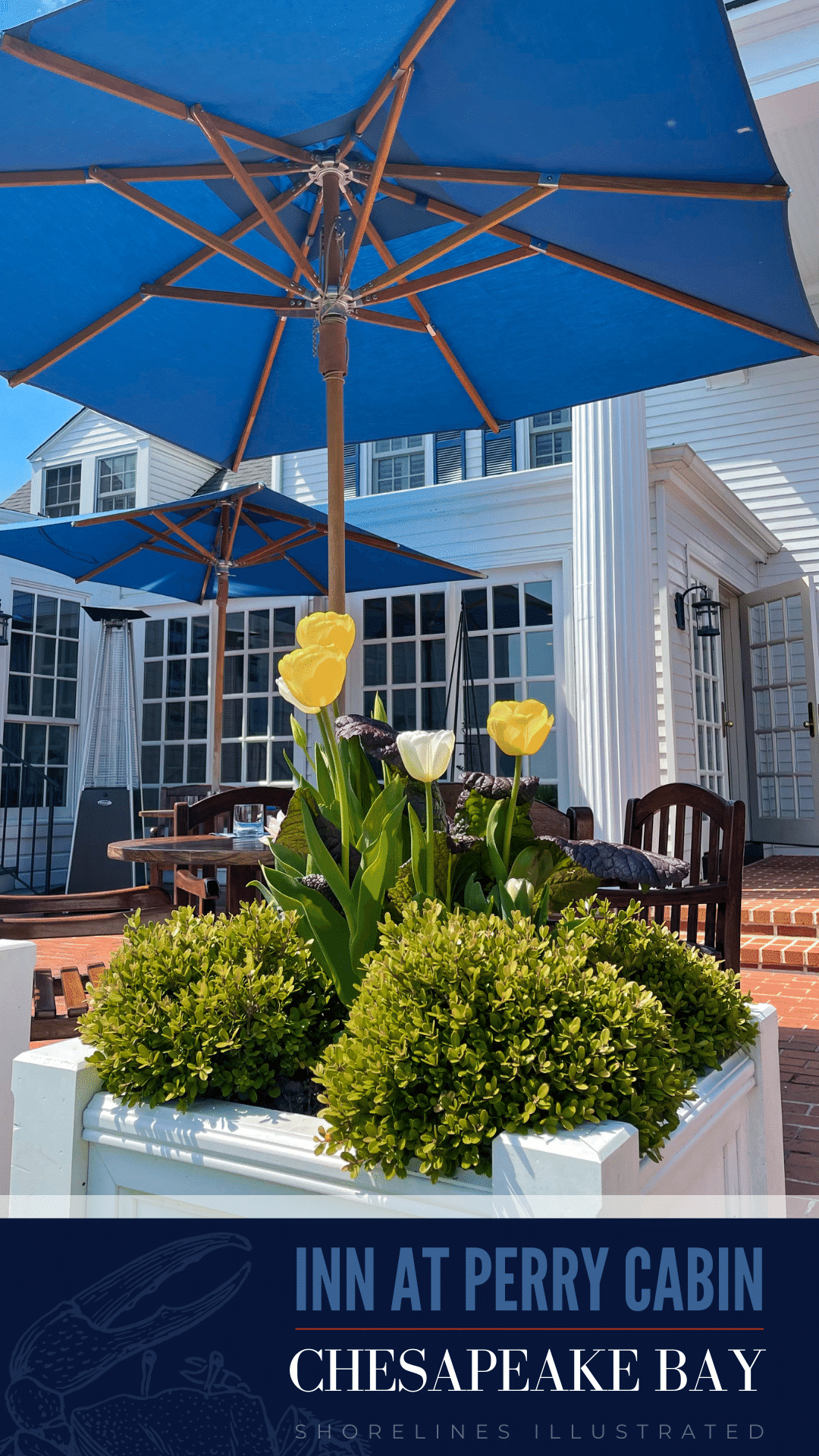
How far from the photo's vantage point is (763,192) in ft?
7.52

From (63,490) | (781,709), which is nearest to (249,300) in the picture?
(781,709)

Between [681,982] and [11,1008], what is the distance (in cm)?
100

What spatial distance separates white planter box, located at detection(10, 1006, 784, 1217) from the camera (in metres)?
0.80

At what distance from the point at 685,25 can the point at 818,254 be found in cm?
732

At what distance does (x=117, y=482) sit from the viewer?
31.3 ft

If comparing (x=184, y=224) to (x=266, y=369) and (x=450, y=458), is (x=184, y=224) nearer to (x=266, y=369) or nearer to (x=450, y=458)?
(x=266, y=369)

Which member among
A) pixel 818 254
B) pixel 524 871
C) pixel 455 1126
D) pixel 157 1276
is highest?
pixel 818 254

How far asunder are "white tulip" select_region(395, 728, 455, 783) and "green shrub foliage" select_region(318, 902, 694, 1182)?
19 cm

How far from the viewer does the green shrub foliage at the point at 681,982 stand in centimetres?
116

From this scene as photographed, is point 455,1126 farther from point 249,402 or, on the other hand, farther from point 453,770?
point 453,770

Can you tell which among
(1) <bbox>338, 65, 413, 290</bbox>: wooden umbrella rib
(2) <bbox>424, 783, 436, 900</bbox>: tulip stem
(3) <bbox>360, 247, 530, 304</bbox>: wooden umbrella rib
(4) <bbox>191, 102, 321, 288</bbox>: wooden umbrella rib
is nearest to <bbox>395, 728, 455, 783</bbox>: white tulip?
(2) <bbox>424, 783, 436, 900</bbox>: tulip stem

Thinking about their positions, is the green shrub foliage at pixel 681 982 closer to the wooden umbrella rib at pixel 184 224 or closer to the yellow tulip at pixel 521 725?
the yellow tulip at pixel 521 725

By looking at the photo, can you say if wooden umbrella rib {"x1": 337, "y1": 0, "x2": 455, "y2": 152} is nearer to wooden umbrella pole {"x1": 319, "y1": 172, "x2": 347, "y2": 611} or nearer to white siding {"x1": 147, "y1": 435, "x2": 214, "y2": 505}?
wooden umbrella pole {"x1": 319, "y1": 172, "x2": 347, "y2": 611}

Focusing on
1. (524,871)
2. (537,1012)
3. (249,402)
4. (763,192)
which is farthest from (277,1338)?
(249,402)
